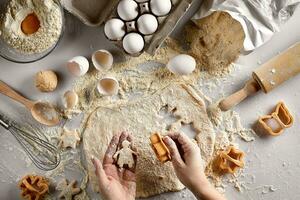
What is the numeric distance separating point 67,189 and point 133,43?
46cm

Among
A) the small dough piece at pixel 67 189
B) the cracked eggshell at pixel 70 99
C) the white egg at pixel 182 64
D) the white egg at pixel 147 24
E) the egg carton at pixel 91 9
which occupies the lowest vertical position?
the small dough piece at pixel 67 189

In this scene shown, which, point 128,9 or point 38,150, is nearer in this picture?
point 128,9

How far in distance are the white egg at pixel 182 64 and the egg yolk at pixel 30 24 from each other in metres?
0.38

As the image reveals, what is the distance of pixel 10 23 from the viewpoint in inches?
56.9

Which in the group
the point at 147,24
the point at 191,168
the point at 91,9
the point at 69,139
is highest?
the point at 91,9

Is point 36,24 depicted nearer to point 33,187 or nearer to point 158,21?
point 158,21

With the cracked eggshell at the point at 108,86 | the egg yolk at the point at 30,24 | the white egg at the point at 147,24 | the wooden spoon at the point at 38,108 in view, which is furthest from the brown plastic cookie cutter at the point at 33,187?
the white egg at the point at 147,24

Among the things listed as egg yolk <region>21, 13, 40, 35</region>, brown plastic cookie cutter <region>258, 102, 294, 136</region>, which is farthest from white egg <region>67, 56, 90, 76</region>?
brown plastic cookie cutter <region>258, 102, 294, 136</region>

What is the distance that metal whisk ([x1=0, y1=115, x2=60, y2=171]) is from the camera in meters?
1.51

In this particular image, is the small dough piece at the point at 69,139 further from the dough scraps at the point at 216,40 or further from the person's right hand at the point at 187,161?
the dough scraps at the point at 216,40

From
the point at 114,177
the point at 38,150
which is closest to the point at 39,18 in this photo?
the point at 38,150

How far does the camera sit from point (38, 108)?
150cm

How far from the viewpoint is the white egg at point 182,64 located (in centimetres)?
144

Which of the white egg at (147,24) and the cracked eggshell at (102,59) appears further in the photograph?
the cracked eggshell at (102,59)
